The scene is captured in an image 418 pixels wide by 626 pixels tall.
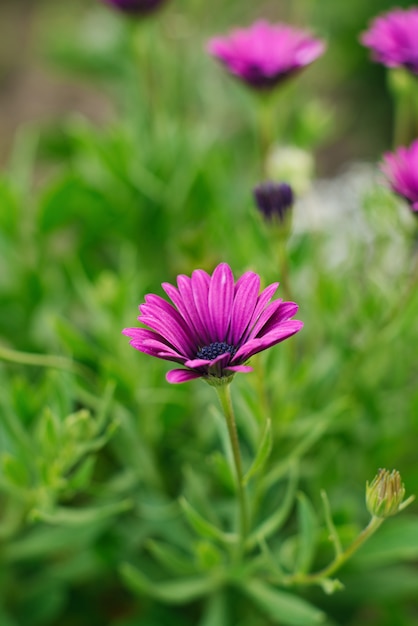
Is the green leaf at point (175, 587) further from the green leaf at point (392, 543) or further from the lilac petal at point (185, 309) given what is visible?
the lilac petal at point (185, 309)

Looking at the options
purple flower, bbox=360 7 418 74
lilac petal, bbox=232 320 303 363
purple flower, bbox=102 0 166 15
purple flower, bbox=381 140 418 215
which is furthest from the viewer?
purple flower, bbox=102 0 166 15

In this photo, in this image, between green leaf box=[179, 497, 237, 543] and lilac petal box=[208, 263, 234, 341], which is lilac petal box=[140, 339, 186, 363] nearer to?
lilac petal box=[208, 263, 234, 341]

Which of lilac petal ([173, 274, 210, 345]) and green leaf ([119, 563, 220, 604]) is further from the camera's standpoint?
green leaf ([119, 563, 220, 604])

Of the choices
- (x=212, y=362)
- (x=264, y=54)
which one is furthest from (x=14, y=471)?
(x=264, y=54)

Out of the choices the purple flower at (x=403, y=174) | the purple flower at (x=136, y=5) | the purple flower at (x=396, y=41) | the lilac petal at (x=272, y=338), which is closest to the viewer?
the lilac petal at (x=272, y=338)

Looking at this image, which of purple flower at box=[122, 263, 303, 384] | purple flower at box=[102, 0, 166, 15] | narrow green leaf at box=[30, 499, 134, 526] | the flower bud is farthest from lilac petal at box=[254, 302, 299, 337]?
purple flower at box=[102, 0, 166, 15]

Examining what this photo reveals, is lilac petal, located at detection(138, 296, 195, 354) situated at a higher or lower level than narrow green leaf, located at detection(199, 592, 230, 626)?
higher

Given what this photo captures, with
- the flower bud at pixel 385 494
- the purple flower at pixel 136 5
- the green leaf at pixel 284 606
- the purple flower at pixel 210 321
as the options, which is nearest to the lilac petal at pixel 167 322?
the purple flower at pixel 210 321
